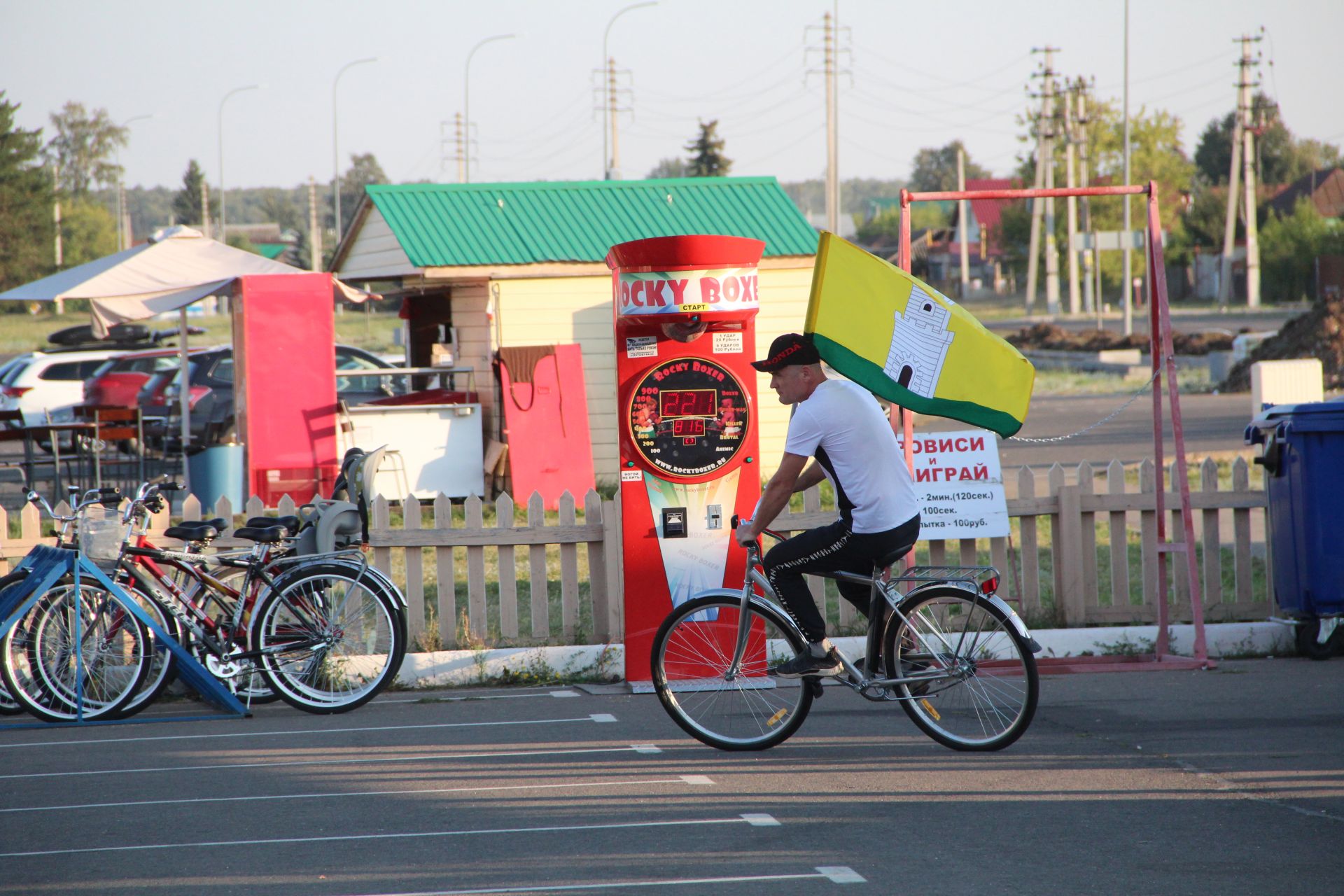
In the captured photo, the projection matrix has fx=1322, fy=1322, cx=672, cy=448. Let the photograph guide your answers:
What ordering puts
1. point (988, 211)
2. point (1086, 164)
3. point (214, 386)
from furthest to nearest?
point (988, 211), point (1086, 164), point (214, 386)

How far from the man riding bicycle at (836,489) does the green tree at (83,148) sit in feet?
352

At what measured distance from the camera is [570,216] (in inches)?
612

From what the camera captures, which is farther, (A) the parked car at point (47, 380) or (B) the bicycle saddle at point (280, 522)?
(A) the parked car at point (47, 380)

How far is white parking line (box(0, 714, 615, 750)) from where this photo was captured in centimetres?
636

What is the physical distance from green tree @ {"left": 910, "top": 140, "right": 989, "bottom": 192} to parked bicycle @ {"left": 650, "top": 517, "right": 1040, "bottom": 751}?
130m

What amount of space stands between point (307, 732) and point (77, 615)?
1274 mm

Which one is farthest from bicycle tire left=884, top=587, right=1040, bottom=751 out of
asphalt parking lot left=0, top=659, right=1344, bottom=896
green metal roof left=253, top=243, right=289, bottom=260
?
green metal roof left=253, top=243, right=289, bottom=260

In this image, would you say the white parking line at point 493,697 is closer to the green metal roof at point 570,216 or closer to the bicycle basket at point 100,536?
the bicycle basket at point 100,536

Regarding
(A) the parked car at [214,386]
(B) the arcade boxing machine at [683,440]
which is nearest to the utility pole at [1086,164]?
(A) the parked car at [214,386]

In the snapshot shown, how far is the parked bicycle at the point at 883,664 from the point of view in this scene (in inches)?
229

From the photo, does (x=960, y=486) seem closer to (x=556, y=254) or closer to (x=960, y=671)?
(x=960, y=671)

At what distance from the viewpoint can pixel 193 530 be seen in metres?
6.84

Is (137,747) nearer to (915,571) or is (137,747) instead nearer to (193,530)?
(193,530)

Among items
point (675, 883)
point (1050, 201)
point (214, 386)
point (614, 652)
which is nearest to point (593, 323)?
point (214, 386)
